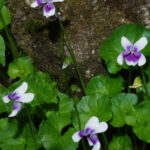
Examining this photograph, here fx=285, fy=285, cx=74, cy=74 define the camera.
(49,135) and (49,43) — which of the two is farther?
(49,43)

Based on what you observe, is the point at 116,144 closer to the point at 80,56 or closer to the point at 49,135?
the point at 49,135

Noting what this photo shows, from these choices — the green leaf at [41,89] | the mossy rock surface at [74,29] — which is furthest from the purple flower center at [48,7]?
the green leaf at [41,89]

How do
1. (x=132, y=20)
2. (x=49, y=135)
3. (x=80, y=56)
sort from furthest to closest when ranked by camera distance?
(x=80, y=56), (x=132, y=20), (x=49, y=135)

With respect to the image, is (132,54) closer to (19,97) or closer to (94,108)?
(94,108)

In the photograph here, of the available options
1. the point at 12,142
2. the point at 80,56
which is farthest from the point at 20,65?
the point at 12,142

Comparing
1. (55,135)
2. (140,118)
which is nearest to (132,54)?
(140,118)

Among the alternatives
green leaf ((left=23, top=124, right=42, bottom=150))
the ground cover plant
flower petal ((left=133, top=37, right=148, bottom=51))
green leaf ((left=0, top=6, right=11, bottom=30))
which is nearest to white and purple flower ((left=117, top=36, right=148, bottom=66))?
flower petal ((left=133, top=37, right=148, bottom=51))

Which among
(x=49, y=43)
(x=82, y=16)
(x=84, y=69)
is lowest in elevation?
(x=84, y=69)

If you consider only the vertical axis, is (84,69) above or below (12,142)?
above
